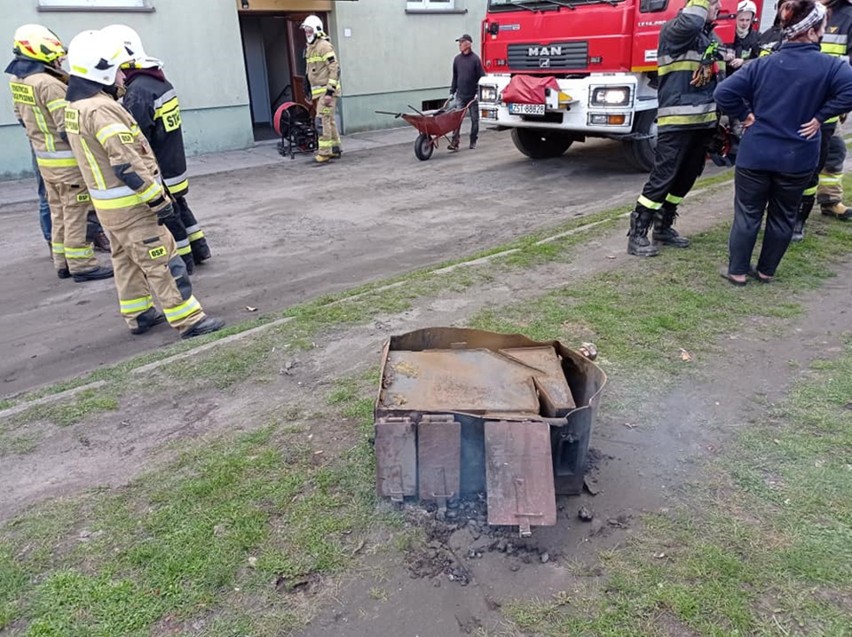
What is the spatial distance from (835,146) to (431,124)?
5.98 m

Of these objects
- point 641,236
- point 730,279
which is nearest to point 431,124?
point 641,236

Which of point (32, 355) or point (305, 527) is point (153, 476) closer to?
point (305, 527)

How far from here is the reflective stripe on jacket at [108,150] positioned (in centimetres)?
416

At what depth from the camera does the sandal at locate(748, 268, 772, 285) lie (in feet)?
Result: 16.2

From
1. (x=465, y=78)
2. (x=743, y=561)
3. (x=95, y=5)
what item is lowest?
(x=743, y=561)

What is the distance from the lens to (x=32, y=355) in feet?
15.4

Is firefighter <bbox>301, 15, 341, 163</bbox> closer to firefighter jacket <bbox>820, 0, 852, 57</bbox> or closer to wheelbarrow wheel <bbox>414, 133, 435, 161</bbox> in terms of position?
wheelbarrow wheel <bbox>414, 133, 435, 161</bbox>

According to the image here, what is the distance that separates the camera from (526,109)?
8727mm

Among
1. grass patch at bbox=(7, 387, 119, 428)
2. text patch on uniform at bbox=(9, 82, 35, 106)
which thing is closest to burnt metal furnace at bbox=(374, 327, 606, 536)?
grass patch at bbox=(7, 387, 119, 428)

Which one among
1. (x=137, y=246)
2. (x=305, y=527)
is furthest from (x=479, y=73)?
(x=305, y=527)

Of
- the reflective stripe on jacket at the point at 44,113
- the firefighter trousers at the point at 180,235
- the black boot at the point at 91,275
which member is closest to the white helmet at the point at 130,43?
the reflective stripe on jacket at the point at 44,113

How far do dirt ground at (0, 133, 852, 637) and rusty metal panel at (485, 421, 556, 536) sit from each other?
0.15m

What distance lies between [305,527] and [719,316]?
3.13 m

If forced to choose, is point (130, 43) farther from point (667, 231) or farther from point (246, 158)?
point (246, 158)
